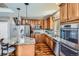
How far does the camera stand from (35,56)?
1.81 meters

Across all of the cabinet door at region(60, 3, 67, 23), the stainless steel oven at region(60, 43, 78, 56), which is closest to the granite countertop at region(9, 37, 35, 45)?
the stainless steel oven at region(60, 43, 78, 56)

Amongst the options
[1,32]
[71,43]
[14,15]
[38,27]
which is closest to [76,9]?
[71,43]

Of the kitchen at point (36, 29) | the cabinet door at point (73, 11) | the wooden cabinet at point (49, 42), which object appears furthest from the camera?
the wooden cabinet at point (49, 42)

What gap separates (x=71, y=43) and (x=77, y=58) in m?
0.22

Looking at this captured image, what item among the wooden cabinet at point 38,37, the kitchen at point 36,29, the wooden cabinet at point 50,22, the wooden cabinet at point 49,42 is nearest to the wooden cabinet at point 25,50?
the kitchen at point 36,29

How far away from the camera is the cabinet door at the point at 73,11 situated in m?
1.59

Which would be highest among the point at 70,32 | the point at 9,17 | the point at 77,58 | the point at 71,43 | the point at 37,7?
the point at 37,7

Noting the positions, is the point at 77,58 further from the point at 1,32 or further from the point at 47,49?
the point at 1,32

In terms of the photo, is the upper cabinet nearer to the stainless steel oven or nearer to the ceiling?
the ceiling

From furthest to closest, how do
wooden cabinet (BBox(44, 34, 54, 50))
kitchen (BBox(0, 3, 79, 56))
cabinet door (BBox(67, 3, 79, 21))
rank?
wooden cabinet (BBox(44, 34, 54, 50)) → kitchen (BBox(0, 3, 79, 56)) → cabinet door (BBox(67, 3, 79, 21))

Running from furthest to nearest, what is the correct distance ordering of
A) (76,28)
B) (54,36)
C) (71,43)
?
1. (54,36)
2. (71,43)
3. (76,28)

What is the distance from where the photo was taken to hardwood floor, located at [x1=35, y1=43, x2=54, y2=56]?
1821mm

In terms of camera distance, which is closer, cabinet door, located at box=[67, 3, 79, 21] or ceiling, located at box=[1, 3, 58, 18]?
cabinet door, located at box=[67, 3, 79, 21]

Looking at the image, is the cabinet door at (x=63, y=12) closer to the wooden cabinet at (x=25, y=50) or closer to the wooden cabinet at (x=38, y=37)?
the wooden cabinet at (x=38, y=37)
